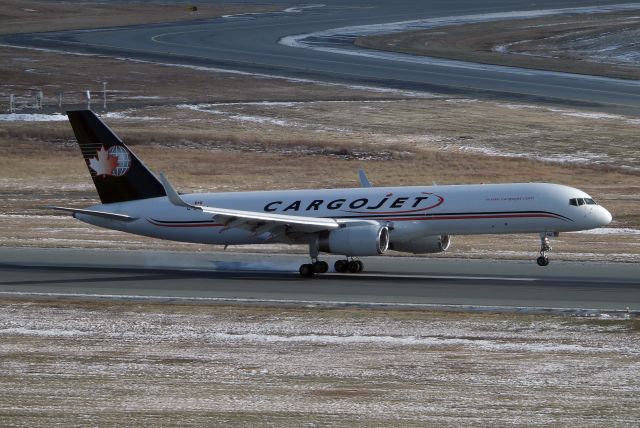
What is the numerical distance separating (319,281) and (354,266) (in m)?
3.01

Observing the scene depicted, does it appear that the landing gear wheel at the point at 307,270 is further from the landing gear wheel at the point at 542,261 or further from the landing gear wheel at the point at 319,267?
the landing gear wheel at the point at 542,261

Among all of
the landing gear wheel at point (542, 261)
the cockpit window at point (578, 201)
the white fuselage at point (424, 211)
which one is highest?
the cockpit window at point (578, 201)

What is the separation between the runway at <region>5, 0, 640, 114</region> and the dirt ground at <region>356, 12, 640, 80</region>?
338 cm

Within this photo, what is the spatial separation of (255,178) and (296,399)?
169 ft

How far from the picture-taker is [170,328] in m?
31.9

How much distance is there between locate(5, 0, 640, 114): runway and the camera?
95.4m

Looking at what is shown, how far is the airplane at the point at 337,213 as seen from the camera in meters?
43.4

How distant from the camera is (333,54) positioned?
11300 cm

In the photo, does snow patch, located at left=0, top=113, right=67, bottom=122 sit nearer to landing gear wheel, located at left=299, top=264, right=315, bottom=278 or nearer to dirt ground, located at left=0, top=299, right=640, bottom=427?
landing gear wheel, located at left=299, top=264, right=315, bottom=278

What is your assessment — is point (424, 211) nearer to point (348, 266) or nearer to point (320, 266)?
point (348, 266)

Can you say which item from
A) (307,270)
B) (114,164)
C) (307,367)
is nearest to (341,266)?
(307,270)

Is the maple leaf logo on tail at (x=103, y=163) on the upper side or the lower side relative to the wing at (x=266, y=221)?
upper

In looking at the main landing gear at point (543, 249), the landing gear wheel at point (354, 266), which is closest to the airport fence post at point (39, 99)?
the landing gear wheel at point (354, 266)

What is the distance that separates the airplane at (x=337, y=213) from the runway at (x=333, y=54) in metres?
46.6
